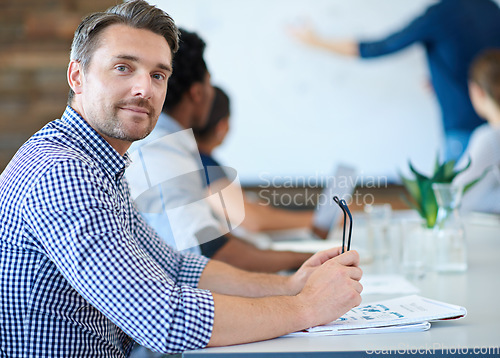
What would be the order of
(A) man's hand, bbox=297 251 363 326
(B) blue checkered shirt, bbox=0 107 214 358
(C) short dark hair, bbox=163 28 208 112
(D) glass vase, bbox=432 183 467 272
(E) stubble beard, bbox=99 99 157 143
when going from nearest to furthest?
1. (B) blue checkered shirt, bbox=0 107 214 358
2. (A) man's hand, bbox=297 251 363 326
3. (E) stubble beard, bbox=99 99 157 143
4. (D) glass vase, bbox=432 183 467 272
5. (C) short dark hair, bbox=163 28 208 112

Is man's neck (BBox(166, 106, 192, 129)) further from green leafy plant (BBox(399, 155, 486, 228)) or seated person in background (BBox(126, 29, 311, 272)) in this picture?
green leafy plant (BBox(399, 155, 486, 228))

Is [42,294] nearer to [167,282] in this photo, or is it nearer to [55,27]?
[167,282]

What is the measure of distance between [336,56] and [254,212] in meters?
1.61

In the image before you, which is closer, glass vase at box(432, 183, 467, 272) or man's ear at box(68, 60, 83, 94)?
man's ear at box(68, 60, 83, 94)

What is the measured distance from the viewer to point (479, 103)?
2844 mm

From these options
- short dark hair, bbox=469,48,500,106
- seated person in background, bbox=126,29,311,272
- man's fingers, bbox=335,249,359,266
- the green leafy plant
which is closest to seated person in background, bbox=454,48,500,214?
short dark hair, bbox=469,48,500,106

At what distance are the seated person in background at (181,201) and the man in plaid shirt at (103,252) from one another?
38 cm

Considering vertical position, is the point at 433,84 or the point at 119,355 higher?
the point at 433,84

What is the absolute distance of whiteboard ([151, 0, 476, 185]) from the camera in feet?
11.9

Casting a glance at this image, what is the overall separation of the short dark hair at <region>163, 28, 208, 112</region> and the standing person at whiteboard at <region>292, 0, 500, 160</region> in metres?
2.08

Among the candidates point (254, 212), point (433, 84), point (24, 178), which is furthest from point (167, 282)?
point (433, 84)

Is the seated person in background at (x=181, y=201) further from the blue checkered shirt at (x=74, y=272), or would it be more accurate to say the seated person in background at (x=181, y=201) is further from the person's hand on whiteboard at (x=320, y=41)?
the person's hand on whiteboard at (x=320, y=41)

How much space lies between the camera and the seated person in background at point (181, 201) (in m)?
1.49

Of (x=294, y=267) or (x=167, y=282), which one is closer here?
(x=167, y=282)
